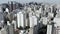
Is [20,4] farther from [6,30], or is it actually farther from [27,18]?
[6,30]

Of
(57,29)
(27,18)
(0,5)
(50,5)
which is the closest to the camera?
(57,29)

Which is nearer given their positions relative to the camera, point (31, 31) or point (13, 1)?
point (31, 31)

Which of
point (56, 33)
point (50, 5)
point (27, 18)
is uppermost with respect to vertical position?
point (50, 5)

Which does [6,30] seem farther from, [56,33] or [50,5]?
[50,5]

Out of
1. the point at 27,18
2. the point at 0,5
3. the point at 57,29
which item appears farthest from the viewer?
the point at 0,5

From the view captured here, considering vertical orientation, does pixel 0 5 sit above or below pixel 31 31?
above

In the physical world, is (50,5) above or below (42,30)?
above

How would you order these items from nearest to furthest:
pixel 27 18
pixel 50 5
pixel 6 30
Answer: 1. pixel 6 30
2. pixel 27 18
3. pixel 50 5

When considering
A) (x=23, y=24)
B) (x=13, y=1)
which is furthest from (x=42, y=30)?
(x=13, y=1)

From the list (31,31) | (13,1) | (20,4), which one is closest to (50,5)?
(20,4)
